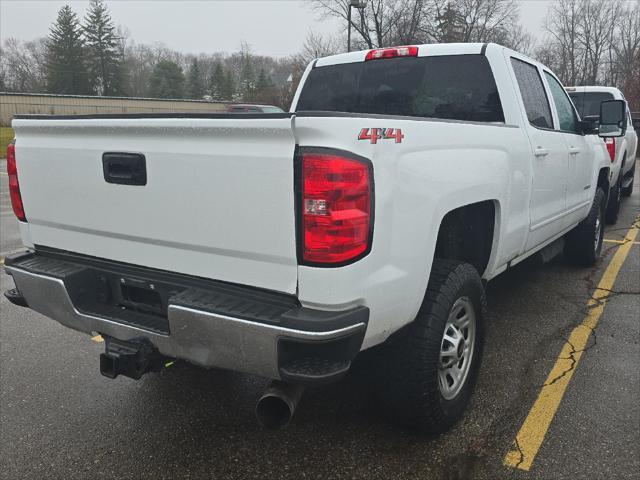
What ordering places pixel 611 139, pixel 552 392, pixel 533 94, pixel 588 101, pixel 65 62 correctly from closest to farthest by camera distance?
pixel 552 392, pixel 533 94, pixel 611 139, pixel 588 101, pixel 65 62

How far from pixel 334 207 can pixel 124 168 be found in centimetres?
103

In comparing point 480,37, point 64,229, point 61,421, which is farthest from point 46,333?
point 480,37

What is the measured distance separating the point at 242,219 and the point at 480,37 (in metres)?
46.3

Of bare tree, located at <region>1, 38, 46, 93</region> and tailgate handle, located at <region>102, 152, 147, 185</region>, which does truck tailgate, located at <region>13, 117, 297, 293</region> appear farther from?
bare tree, located at <region>1, 38, 46, 93</region>

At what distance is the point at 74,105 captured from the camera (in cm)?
5072

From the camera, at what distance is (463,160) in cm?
264

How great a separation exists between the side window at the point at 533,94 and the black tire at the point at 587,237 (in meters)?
1.83

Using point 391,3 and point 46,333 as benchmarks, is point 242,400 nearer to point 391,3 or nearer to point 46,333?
point 46,333

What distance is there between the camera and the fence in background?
47.6 m

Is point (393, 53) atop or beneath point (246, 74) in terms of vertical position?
beneath

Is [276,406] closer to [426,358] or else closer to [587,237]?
[426,358]

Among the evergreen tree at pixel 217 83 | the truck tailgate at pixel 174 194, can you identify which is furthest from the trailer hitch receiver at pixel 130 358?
the evergreen tree at pixel 217 83

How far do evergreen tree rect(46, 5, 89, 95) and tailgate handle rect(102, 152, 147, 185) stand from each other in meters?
70.6

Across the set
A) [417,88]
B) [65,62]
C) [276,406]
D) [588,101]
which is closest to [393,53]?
[417,88]
